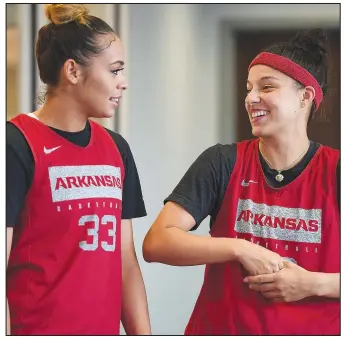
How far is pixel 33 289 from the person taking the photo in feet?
3.94

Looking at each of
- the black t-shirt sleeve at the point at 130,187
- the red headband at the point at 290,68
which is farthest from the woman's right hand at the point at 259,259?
the red headband at the point at 290,68

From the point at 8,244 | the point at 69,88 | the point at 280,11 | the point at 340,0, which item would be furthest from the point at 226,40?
the point at 8,244

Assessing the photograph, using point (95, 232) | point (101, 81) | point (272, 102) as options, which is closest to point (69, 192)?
point (95, 232)

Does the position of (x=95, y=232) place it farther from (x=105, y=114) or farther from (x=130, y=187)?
(x=105, y=114)

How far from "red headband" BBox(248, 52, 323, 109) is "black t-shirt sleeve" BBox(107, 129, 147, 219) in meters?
0.37

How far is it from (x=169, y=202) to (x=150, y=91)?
29 cm

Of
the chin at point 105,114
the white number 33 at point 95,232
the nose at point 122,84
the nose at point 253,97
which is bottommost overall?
the white number 33 at point 95,232

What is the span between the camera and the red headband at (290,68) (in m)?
1.29

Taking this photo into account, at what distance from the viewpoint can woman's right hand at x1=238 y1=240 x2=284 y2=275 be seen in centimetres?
124

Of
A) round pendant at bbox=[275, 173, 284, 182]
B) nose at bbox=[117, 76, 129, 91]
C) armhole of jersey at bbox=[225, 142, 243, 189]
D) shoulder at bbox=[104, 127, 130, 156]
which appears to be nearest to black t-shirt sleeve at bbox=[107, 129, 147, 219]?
shoulder at bbox=[104, 127, 130, 156]

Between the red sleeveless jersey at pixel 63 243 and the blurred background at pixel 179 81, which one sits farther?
the blurred background at pixel 179 81

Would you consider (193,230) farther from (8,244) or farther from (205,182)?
(8,244)

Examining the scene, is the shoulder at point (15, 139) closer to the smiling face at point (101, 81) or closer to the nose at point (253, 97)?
the smiling face at point (101, 81)

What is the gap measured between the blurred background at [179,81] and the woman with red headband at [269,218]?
0.14 feet
